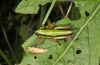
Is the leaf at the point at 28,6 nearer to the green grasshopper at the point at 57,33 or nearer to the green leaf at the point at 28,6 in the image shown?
the green leaf at the point at 28,6

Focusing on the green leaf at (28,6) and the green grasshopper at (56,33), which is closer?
A: the green grasshopper at (56,33)

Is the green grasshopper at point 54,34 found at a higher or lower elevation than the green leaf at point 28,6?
lower

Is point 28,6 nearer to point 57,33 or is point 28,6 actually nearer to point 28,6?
point 28,6

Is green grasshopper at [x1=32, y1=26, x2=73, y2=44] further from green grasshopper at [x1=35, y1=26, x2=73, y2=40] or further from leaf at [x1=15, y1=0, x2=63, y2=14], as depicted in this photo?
leaf at [x1=15, y1=0, x2=63, y2=14]

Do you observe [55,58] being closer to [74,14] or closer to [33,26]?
[74,14]

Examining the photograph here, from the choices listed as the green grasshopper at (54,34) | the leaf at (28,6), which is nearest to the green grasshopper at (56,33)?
the green grasshopper at (54,34)

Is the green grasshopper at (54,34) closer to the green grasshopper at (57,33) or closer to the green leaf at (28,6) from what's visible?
the green grasshopper at (57,33)

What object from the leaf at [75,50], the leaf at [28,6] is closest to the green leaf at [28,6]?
the leaf at [28,6]

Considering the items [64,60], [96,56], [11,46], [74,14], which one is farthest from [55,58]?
[11,46]

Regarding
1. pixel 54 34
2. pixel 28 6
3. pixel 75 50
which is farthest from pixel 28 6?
pixel 75 50

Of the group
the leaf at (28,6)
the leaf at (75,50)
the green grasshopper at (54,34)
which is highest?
the leaf at (28,6)
